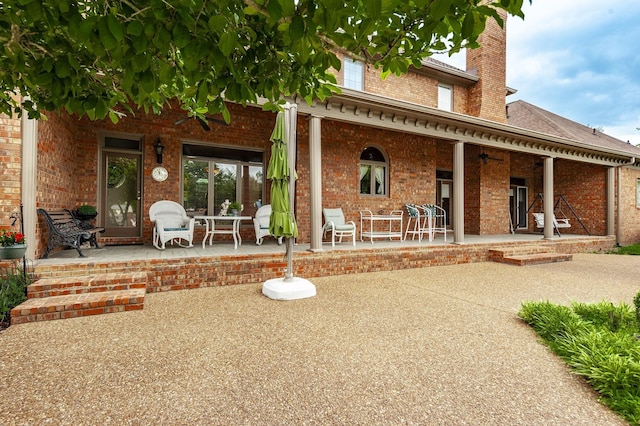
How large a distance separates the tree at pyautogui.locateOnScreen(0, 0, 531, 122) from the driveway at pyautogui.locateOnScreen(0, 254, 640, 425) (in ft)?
5.50

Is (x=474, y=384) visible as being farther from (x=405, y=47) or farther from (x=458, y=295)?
(x=458, y=295)

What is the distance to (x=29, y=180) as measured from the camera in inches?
161

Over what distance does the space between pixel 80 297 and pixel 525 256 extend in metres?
8.30

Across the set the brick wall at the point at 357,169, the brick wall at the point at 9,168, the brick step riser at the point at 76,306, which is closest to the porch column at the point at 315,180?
the brick wall at the point at 357,169

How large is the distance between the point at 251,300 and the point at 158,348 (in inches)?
60.1

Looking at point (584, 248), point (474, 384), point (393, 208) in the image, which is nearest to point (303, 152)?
point (393, 208)

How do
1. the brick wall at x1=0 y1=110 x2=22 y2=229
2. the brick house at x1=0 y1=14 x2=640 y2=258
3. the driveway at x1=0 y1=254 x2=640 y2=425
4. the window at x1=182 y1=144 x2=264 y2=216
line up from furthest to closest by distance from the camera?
the window at x1=182 y1=144 x2=264 y2=216 < the brick house at x1=0 y1=14 x2=640 y2=258 < the brick wall at x1=0 y1=110 x2=22 y2=229 < the driveway at x1=0 y1=254 x2=640 y2=425

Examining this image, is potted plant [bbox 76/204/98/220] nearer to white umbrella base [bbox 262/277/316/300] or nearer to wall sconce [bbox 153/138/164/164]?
wall sconce [bbox 153/138/164/164]

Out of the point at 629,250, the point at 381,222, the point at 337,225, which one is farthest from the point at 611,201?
the point at 337,225

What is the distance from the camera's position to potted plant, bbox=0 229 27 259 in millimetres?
3523

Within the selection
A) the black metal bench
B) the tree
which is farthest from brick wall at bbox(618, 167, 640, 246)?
the black metal bench

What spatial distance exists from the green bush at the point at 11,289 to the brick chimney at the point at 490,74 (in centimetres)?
1150

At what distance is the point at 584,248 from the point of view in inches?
383

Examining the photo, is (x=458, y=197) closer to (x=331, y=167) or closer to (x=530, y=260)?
(x=530, y=260)
